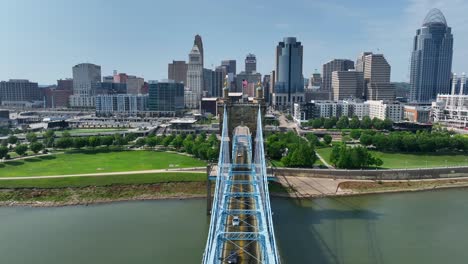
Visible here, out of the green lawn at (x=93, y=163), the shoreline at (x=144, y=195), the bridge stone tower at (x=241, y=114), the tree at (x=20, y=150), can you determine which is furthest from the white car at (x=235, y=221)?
the tree at (x=20, y=150)

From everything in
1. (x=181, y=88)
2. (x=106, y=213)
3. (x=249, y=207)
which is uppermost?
(x=181, y=88)

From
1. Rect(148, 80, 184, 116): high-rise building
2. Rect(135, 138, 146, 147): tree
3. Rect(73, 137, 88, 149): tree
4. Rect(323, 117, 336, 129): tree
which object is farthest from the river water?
A: Rect(148, 80, 184, 116): high-rise building

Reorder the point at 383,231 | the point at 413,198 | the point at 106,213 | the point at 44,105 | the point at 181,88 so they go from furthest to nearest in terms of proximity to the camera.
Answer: the point at 44,105 < the point at 181,88 < the point at 413,198 < the point at 106,213 < the point at 383,231

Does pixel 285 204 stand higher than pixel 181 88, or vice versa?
pixel 181 88

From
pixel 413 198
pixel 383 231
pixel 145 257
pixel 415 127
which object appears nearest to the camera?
pixel 145 257

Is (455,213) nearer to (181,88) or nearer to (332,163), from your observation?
(332,163)

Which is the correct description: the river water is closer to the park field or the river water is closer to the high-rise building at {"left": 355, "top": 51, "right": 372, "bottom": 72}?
the park field

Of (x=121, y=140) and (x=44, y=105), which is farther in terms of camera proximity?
(x=44, y=105)

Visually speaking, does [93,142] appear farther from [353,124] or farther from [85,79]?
[85,79]

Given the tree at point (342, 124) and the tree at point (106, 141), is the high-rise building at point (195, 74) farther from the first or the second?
the tree at point (106, 141)

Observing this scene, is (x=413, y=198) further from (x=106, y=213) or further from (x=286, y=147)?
(x=106, y=213)

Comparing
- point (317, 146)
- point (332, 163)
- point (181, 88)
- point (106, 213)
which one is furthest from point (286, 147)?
point (181, 88)
